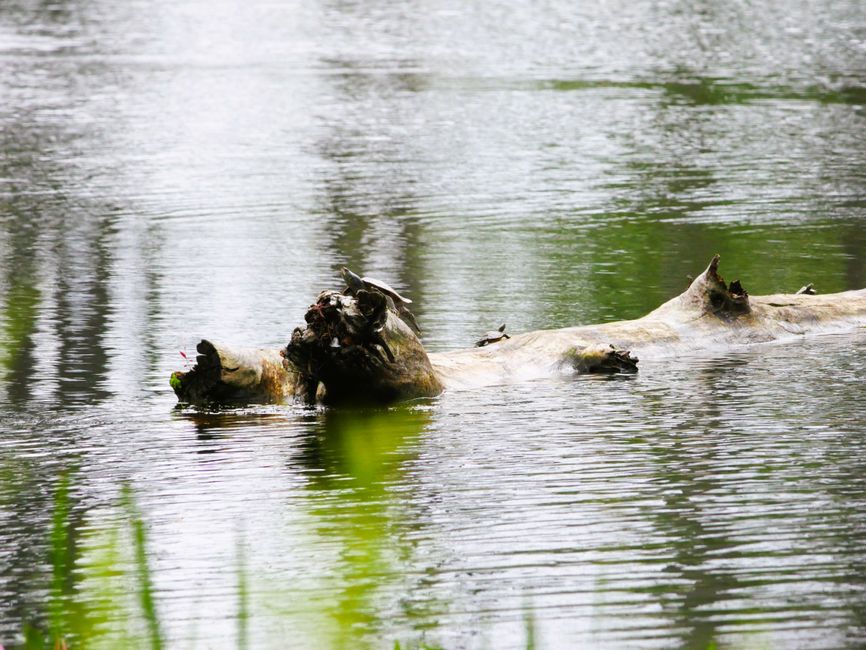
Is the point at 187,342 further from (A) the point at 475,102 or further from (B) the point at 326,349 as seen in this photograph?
(A) the point at 475,102

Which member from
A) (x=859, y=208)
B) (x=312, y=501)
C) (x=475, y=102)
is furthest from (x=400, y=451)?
(x=475, y=102)

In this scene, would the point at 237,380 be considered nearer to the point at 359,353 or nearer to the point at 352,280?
the point at 359,353

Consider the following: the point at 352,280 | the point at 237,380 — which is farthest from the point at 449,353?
the point at 237,380

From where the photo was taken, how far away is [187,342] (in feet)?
40.5

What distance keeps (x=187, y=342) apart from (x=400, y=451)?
379 centimetres

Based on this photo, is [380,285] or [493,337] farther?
[493,337]

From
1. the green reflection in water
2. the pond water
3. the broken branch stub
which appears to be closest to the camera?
the green reflection in water

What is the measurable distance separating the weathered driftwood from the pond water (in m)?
0.25

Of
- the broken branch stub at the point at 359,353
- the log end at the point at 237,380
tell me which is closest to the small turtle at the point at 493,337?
the broken branch stub at the point at 359,353

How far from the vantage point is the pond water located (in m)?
6.29

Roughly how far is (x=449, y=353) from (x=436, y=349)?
0.90 m

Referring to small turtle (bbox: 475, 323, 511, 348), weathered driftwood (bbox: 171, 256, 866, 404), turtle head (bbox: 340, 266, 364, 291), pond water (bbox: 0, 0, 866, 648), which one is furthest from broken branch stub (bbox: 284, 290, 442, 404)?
small turtle (bbox: 475, 323, 511, 348)

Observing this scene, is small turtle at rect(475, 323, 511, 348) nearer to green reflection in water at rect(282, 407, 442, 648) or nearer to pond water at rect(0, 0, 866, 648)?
pond water at rect(0, 0, 866, 648)

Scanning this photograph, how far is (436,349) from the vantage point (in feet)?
39.7
